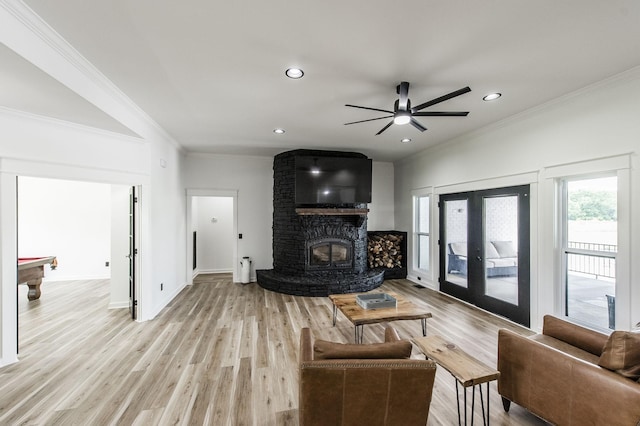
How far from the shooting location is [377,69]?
241 cm

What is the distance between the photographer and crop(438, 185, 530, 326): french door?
356cm

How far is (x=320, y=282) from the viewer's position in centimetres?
496

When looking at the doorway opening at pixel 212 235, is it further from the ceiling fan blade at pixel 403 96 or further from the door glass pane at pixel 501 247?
the door glass pane at pixel 501 247

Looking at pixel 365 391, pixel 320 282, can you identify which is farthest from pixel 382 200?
pixel 365 391

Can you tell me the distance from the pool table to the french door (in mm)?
6873

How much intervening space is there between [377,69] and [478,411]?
2.96 m

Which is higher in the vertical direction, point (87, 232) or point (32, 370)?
point (87, 232)

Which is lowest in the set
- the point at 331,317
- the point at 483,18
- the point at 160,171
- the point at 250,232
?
the point at 331,317

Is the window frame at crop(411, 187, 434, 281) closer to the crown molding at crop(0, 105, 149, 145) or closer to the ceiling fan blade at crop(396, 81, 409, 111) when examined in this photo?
the ceiling fan blade at crop(396, 81, 409, 111)

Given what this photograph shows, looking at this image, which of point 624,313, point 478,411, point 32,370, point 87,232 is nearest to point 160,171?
point 32,370

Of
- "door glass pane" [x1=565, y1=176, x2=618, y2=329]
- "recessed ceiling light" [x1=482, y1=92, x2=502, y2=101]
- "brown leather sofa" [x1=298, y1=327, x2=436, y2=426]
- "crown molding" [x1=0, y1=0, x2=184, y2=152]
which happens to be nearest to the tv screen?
"recessed ceiling light" [x1=482, y1=92, x2=502, y2=101]

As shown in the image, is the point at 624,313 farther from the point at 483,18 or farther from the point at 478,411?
the point at 483,18

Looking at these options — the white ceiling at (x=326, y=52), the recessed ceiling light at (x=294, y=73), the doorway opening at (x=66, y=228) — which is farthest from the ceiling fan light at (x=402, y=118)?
the doorway opening at (x=66, y=228)

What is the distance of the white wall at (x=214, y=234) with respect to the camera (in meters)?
6.69
